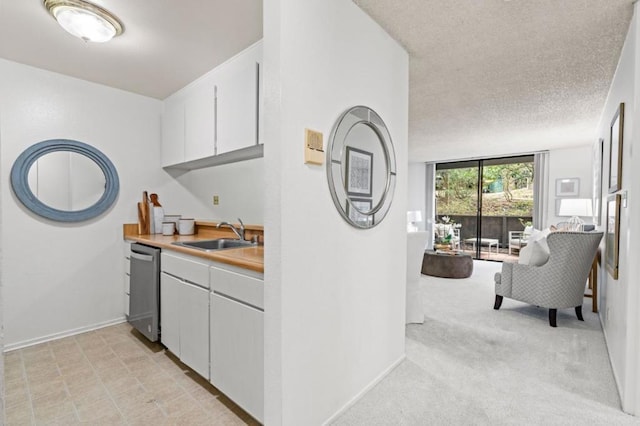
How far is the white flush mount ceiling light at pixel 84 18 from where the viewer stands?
1971 mm

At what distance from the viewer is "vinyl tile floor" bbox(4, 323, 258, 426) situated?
1.90 m

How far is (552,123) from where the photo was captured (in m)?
4.29

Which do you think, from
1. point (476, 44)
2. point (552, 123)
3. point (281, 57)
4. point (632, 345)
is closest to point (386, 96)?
point (476, 44)

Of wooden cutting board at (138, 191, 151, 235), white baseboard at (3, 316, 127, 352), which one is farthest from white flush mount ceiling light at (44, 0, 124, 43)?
white baseboard at (3, 316, 127, 352)

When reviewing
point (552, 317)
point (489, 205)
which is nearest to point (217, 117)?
point (552, 317)

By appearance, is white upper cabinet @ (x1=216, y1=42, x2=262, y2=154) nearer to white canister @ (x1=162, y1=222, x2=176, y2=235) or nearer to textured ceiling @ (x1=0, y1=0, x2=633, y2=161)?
textured ceiling @ (x1=0, y1=0, x2=633, y2=161)

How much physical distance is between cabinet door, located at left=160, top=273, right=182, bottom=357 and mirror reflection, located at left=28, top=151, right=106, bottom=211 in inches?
49.0

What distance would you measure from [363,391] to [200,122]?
8.36 feet

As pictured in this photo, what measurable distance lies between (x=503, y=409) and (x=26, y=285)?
146 inches

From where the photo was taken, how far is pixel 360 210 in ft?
6.61

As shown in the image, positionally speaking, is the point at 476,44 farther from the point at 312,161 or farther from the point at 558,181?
the point at 558,181

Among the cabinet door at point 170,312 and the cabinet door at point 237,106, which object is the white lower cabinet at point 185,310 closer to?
the cabinet door at point 170,312

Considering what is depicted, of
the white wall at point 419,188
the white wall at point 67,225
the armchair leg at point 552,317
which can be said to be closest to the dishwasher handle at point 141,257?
the white wall at point 67,225

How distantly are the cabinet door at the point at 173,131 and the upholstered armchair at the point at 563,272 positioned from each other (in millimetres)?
3714
